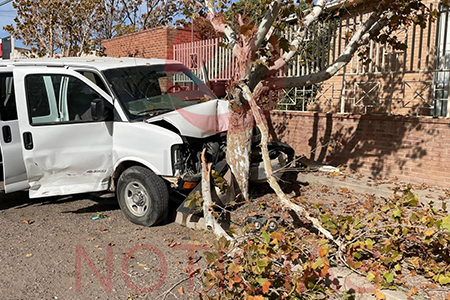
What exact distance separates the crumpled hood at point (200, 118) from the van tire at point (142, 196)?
74cm

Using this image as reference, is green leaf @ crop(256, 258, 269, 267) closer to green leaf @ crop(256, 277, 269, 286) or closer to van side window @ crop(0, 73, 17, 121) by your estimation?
green leaf @ crop(256, 277, 269, 286)

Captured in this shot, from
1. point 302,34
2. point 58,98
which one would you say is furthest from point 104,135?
point 302,34

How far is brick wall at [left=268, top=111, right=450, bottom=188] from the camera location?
673 cm

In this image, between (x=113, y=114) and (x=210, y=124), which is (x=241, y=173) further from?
(x=113, y=114)

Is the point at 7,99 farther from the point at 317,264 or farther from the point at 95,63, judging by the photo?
the point at 317,264

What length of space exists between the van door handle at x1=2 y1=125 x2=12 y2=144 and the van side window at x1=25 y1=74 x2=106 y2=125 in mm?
523

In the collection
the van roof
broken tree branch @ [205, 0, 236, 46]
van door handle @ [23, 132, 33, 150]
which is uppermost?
broken tree branch @ [205, 0, 236, 46]


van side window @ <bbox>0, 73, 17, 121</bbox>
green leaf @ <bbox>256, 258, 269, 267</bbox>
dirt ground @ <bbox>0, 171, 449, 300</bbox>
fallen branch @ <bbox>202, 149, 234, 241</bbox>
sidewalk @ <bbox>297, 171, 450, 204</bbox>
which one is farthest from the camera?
sidewalk @ <bbox>297, 171, 450, 204</bbox>

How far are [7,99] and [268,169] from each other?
414 centimetres

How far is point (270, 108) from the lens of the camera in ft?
32.2

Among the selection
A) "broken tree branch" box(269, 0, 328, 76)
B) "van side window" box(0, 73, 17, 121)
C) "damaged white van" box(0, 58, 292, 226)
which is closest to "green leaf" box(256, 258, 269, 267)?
"damaged white van" box(0, 58, 292, 226)

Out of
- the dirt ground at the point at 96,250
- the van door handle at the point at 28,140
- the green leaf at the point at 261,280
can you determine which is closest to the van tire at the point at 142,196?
the dirt ground at the point at 96,250

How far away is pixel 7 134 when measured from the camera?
6055mm

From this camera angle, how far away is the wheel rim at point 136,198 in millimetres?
5648
